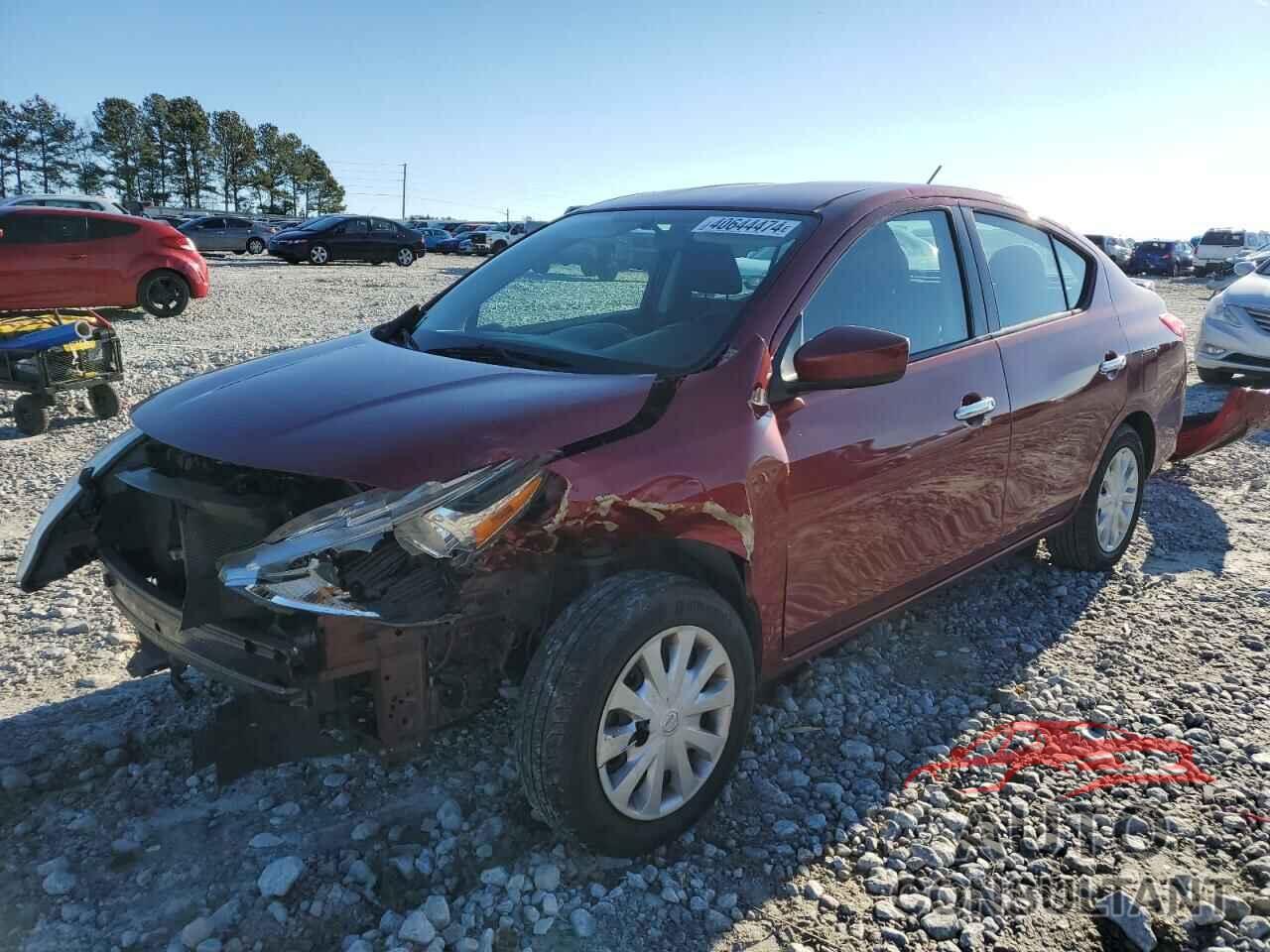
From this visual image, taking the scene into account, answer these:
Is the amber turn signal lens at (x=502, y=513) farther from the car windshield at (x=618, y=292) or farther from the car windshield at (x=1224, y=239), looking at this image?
the car windshield at (x=1224, y=239)

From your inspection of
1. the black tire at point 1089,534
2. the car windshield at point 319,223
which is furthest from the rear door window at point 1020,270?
the car windshield at point 319,223

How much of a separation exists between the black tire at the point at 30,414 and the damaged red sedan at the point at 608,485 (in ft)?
16.1

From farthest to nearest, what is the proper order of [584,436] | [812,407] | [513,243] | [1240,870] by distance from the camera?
[513,243] → [812,407] → [1240,870] → [584,436]

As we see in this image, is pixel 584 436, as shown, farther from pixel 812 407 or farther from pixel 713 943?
pixel 713 943

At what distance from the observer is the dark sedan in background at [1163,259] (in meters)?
41.6

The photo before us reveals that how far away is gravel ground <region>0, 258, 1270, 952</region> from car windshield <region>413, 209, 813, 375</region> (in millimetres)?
1305

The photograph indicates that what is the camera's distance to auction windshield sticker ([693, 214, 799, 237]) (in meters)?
3.20

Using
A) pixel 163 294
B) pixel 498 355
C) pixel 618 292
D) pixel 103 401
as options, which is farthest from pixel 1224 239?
pixel 498 355

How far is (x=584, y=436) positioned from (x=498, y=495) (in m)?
0.29

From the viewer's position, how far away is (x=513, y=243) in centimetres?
409

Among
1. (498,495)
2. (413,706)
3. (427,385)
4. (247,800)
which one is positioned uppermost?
(427,385)

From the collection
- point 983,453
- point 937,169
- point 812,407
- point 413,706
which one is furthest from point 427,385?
point 937,169

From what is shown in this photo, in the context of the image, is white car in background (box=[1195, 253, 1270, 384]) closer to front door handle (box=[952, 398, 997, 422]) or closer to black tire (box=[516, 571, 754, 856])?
front door handle (box=[952, 398, 997, 422])

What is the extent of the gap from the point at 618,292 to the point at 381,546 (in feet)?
5.29
